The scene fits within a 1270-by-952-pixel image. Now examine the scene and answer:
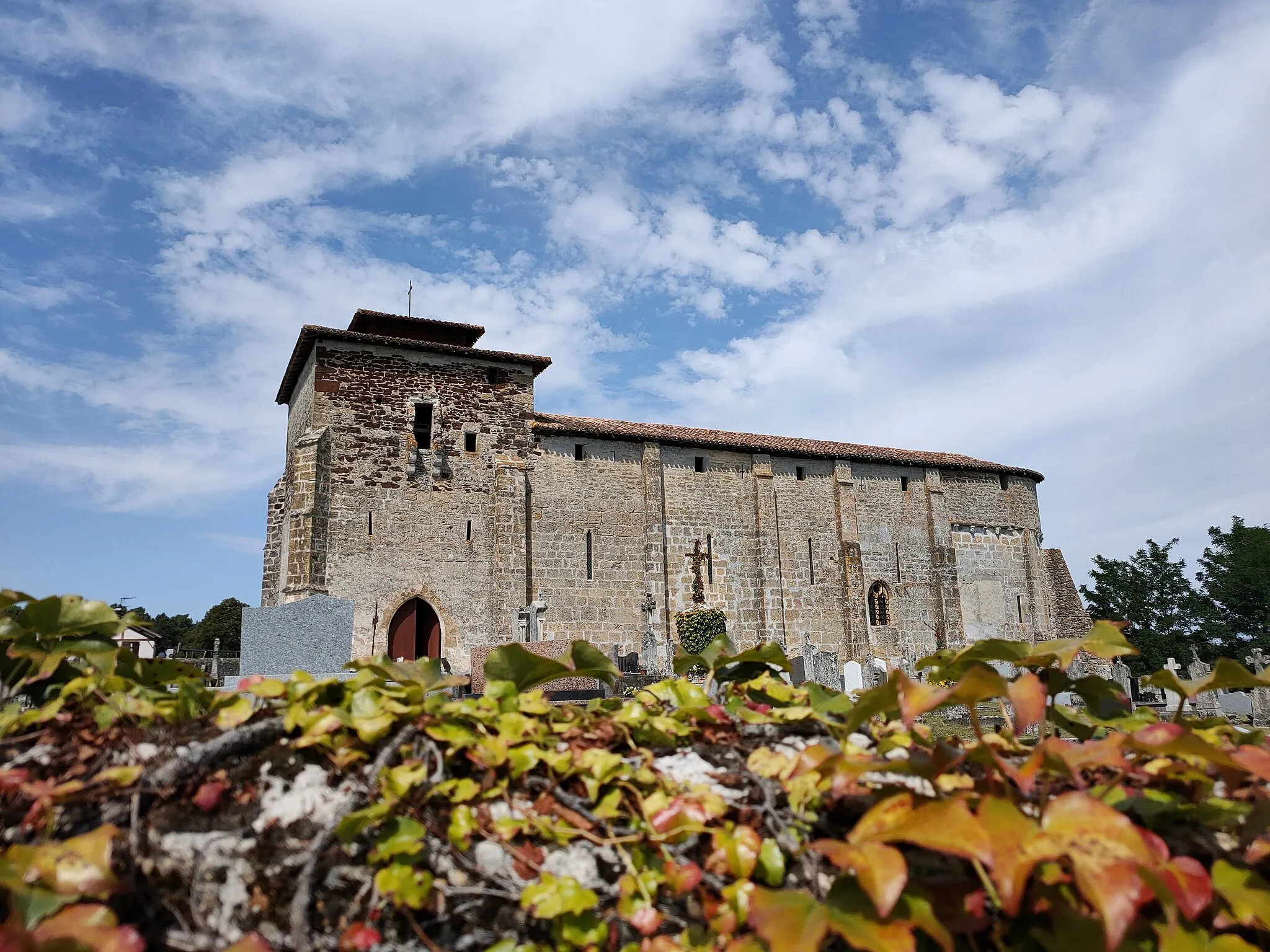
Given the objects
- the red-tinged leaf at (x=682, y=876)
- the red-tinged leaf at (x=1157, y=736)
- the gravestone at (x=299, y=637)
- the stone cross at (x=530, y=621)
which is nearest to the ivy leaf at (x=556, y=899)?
the red-tinged leaf at (x=682, y=876)

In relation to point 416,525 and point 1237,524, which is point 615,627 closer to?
point 416,525

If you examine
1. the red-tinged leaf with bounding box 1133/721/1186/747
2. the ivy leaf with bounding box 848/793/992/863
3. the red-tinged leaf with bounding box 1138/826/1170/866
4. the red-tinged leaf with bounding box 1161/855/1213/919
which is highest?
the red-tinged leaf with bounding box 1133/721/1186/747

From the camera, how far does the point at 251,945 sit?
1.42m

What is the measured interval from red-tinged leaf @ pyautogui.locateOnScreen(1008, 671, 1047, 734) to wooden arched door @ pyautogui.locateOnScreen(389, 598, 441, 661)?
20249mm

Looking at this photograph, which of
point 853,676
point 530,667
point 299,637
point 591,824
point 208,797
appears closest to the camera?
point 208,797

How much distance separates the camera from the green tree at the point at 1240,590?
5325cm

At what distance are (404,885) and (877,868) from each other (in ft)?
2.91

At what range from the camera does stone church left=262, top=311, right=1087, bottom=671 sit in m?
21.3

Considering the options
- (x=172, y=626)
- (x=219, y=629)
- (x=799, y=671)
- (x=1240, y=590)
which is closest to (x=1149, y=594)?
(x=1240, y=590)

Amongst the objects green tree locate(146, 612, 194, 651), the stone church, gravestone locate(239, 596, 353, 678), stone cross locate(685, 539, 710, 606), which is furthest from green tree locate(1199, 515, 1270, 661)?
green tree locate(146, 612, 194, 651)

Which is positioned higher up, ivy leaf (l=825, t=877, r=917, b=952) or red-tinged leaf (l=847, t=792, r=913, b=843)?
red-tinged leaf (l=847, t=792, r=913, b=843)

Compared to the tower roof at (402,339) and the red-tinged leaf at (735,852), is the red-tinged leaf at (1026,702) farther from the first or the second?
the tower roof at (402,339)

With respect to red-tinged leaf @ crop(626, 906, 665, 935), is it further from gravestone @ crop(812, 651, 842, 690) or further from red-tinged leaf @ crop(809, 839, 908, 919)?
gravestone @ crop(812, 651, 842, 690)

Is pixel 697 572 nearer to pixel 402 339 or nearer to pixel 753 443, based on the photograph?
pixel 753 443
